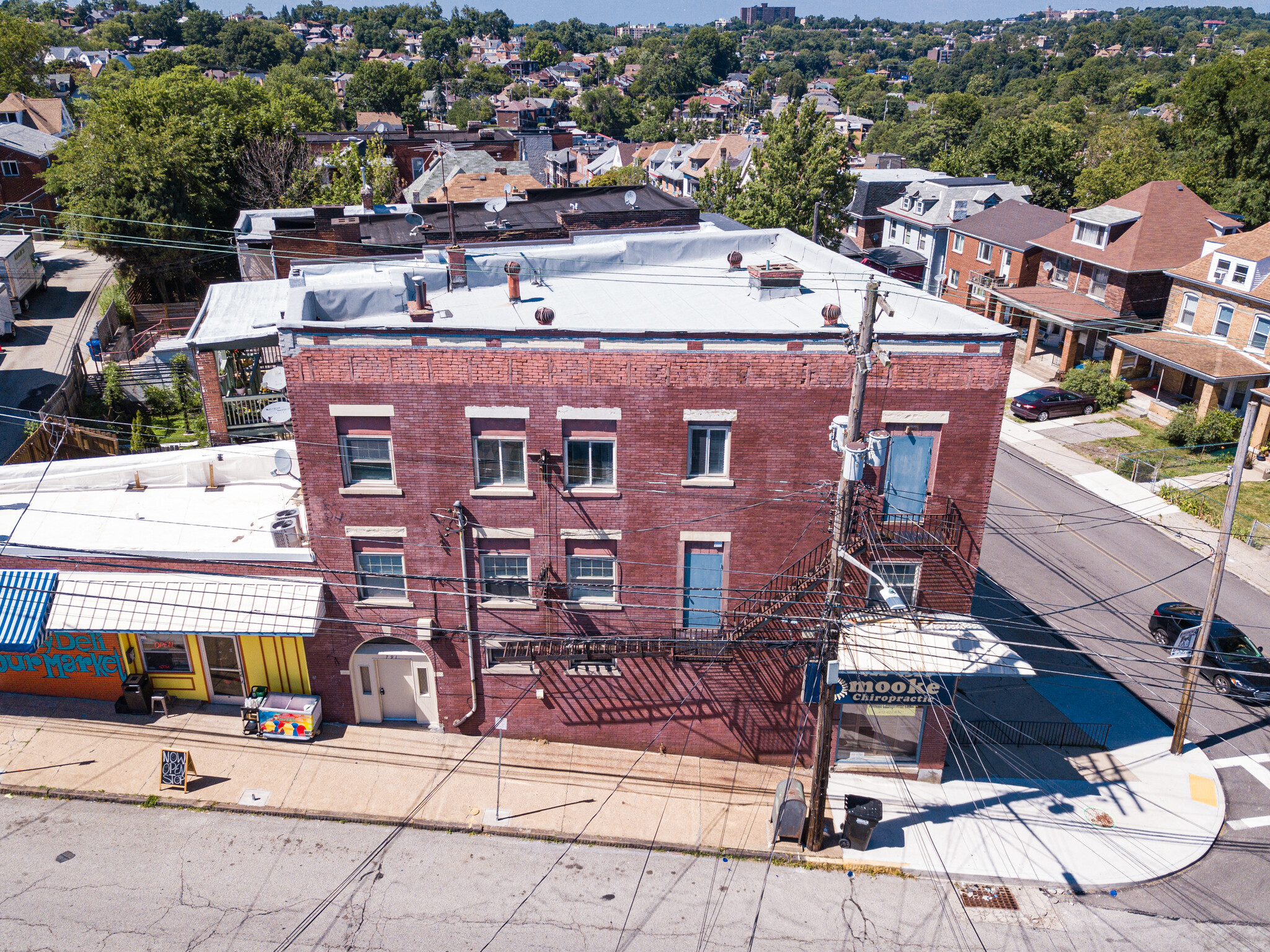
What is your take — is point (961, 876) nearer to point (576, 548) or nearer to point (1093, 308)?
point (576, 548)

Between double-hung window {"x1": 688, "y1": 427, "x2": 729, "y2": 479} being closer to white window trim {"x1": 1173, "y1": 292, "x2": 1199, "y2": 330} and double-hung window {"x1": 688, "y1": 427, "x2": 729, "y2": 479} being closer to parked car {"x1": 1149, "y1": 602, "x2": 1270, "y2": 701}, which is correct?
parked car {"x1": 1149, "y1": 602, "x2": 1270, "y2": 701}

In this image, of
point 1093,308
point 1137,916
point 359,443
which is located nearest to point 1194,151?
point 1093,308

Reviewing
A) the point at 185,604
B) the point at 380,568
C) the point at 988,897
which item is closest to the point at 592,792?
the point at 380,568

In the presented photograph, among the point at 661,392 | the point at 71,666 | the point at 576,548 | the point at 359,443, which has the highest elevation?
the point at 661,392

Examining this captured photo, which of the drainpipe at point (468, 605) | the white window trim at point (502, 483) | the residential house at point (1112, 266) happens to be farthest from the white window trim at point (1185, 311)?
the drainpipe at point (468, 605)

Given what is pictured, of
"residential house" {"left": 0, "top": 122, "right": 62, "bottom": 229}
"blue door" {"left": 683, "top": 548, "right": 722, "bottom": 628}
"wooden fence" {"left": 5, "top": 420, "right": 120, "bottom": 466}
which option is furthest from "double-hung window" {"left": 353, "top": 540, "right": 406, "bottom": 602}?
"residential house" {"left": 0, "top": 122, "right": 62, "bottom": 229}

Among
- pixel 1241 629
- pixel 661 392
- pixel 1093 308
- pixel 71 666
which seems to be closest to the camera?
pixel 661 392
